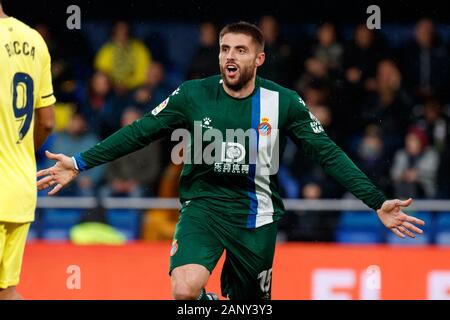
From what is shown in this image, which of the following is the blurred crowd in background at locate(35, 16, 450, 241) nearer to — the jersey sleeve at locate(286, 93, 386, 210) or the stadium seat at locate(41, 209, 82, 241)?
the stadium seat at locate(41, 209, 82, 241)

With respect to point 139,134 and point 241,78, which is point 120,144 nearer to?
point 139,134

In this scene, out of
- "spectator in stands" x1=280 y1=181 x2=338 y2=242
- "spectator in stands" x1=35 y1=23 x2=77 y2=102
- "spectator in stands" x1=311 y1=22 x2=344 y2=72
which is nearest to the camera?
"spectator in stands" x1=280 y1=181 x2=338 y2=242

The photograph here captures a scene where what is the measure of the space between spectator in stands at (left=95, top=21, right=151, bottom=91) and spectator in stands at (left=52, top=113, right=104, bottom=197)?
965mm

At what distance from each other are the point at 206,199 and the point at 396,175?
4.84m

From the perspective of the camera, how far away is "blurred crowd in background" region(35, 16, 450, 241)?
11602mm

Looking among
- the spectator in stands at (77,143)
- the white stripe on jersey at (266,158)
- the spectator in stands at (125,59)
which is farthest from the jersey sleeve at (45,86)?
the spectator in stands at (125,59)

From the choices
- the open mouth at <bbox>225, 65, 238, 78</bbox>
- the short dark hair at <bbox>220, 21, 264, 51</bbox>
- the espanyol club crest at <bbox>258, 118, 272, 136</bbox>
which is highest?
the short dark hair at <bbox>220, 21, 264, 51</bbox>

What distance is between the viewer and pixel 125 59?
42.7 feet

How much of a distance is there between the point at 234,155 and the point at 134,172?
4773mm

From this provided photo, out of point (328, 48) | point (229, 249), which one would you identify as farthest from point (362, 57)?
point (229, 249)

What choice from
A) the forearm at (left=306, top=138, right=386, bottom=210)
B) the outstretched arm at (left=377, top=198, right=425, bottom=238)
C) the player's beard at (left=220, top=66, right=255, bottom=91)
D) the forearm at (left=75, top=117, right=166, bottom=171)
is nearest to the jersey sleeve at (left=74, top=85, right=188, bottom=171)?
the forearm at (left=75, top=117, right=166, bottom=171)

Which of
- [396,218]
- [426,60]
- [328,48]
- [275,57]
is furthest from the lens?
[426,60]

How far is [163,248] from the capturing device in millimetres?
10055

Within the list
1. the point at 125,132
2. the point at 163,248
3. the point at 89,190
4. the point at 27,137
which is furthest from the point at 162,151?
the point at 27,137
